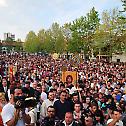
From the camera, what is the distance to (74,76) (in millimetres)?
15469

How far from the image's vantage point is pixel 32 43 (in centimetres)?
10706

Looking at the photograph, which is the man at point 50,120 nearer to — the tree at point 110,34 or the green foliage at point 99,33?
the green foliage at point 99,33

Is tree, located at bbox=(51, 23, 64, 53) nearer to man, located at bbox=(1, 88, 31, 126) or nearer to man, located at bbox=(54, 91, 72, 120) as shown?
man, located at bbox=(54, 91, 72, 120)

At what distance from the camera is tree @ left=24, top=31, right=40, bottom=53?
10631 cm

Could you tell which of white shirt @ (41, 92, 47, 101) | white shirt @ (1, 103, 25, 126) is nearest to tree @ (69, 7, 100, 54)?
white shirt @ (41, 92, 47, 101)

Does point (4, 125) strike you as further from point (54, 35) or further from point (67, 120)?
point (54, 35)

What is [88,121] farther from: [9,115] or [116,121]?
[9,115]

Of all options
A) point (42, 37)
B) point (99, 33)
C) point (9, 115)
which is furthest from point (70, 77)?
point (42, 37)

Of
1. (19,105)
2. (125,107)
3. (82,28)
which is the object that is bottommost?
(125,107)

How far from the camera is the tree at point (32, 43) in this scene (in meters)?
106

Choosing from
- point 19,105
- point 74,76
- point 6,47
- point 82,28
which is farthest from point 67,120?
point 6,47

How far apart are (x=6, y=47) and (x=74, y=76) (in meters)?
127

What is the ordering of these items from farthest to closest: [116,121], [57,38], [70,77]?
[57,38], [70,77], [116,121]

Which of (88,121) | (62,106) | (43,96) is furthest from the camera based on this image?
(43,96)
